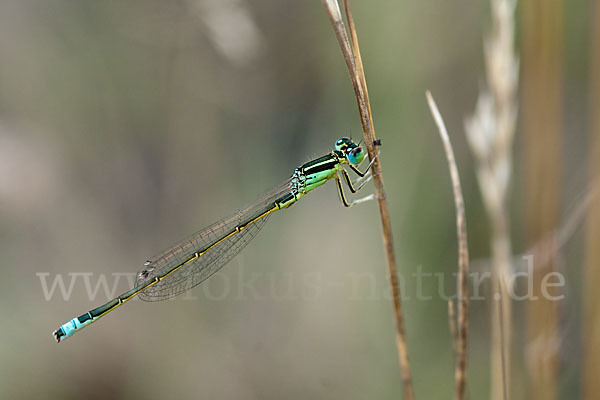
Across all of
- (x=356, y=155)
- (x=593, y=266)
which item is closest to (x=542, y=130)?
(x=593, y=266)

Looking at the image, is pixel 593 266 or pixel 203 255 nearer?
pixel 593 266

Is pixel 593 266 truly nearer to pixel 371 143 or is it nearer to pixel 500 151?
pixel 500 151

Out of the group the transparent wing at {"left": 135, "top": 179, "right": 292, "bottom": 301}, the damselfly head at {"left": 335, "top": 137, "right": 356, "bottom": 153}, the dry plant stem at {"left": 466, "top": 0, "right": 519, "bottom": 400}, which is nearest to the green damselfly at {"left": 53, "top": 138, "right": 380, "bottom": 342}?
the transparent wing at {"left": 135, "top": 179, "right": 292, "bottom": 301}

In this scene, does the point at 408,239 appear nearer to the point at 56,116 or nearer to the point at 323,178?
the point at 323,178

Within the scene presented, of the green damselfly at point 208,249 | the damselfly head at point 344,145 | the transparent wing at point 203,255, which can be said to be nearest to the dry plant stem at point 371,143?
the damselfly head at point 344,145

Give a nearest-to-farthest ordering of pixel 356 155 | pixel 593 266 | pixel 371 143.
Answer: pixel 371 143 < pixel 593 266 < pixel 356 155

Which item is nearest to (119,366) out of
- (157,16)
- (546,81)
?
(157,16)
